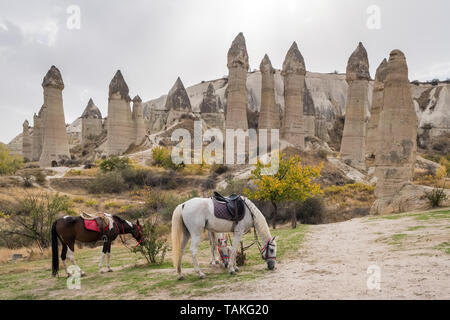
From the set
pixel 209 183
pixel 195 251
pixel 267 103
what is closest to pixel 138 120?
pixel 267 103

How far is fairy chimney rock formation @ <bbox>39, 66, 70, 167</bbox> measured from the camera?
105 feet

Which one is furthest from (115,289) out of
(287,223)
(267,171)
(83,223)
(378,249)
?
(287,223)

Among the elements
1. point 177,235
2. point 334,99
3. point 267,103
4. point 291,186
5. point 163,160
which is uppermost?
point 334,99

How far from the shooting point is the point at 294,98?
32875 millimetres

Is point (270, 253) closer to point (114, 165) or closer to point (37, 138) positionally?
point (114, 165)

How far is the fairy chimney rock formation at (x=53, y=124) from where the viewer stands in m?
32.1

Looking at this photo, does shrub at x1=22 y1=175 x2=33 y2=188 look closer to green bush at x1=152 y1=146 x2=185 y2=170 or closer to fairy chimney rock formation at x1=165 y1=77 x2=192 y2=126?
green bush at x1=152 y1=146 x2=185 y2=170

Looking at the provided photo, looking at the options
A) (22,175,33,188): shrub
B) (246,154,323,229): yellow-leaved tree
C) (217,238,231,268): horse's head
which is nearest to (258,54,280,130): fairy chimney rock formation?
(246,154,323,229): yellow-leaved tree

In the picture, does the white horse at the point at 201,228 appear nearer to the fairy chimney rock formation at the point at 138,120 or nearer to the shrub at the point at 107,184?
the shrub at the point at 107,184

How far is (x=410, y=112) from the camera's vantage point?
13.8m

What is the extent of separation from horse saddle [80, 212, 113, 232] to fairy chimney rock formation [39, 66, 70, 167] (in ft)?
97.8

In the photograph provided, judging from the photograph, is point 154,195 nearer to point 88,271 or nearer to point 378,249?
point 88,271

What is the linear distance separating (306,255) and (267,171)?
7569mm

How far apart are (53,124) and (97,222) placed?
29962 millimetres
